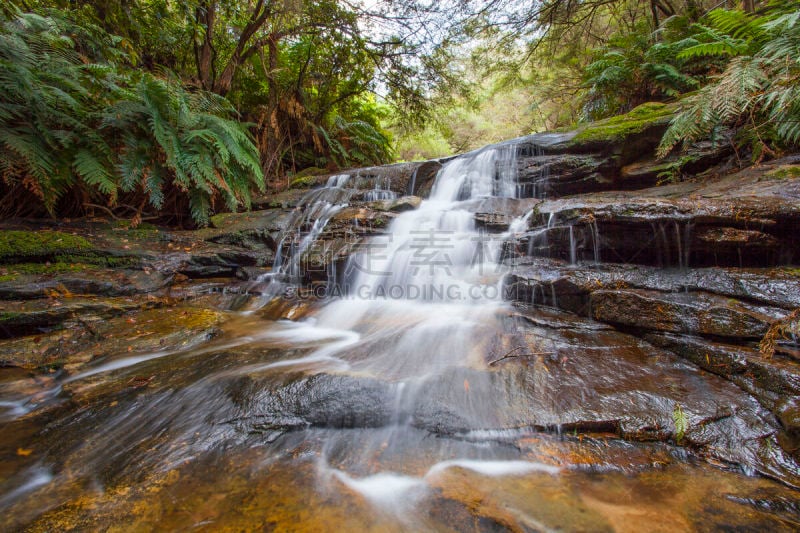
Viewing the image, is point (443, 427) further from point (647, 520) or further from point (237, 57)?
point (237, 57)

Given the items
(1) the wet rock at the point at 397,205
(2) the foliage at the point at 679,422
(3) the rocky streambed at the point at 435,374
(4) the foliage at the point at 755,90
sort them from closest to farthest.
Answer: (3) the rocky streambed at the point at 435,374, (2) the foliage at the point at 679,422, (4) the foliage at the point at 755,90, (1) the wet rock at the point at 397,205

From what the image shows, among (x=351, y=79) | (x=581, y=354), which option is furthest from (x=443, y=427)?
(x=351, y=79)

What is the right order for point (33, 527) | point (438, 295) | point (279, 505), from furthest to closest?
point (438, 295), point (279, 505), point (33, 527)

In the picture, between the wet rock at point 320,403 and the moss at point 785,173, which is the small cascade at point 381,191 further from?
the moss at point 785,173

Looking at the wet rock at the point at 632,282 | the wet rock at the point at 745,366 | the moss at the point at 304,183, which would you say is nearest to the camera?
the wet rock at the point at 745,366

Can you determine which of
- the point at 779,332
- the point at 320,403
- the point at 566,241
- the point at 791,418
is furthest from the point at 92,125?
the point at 779,332

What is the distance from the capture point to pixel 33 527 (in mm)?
1135

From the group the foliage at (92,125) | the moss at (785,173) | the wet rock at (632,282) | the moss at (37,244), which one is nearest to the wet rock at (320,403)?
the wet rock at (632,282)

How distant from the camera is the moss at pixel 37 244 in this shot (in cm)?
354

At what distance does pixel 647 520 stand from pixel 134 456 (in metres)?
2.30

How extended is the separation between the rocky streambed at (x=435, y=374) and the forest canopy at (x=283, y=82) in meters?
0.81

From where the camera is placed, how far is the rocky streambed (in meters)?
1.29

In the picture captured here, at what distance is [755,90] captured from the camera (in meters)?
3.37

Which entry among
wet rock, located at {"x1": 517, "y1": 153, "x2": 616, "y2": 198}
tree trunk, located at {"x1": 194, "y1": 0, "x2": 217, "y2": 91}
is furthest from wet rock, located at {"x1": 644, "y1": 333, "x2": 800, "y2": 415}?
tree trunk, located at {"x1": 194, "y1": 0, "x2": 217, "y2": 91}
